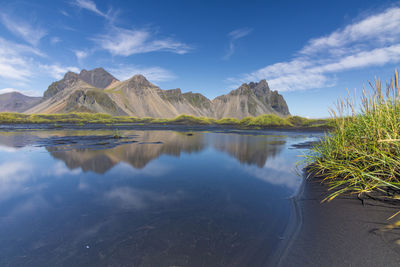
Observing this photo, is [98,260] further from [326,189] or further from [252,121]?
[252,121]

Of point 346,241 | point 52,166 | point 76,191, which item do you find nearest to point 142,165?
point 76,191

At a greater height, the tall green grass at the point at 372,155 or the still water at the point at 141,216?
the tall green grass at the point at 372,155

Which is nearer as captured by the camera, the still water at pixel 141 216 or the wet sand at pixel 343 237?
the wet sand at pixel 343 237

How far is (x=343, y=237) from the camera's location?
3148mm

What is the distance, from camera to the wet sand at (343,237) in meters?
2.63

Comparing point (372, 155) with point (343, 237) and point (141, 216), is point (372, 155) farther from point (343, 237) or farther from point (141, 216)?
point (141, 216)

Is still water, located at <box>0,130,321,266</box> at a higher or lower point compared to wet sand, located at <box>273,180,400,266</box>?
lower

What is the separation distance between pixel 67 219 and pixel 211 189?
4.18 meters

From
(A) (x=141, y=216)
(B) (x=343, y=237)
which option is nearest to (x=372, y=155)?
(B) (x=343, y=237)

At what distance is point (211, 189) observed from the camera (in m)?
6.32

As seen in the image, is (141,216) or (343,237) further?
(141,216)

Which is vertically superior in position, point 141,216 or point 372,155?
point 372,155

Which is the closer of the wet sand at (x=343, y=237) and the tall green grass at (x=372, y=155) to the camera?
the wet sand at (x=343, y=237)

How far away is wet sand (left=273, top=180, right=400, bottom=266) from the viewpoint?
263 centimetres
